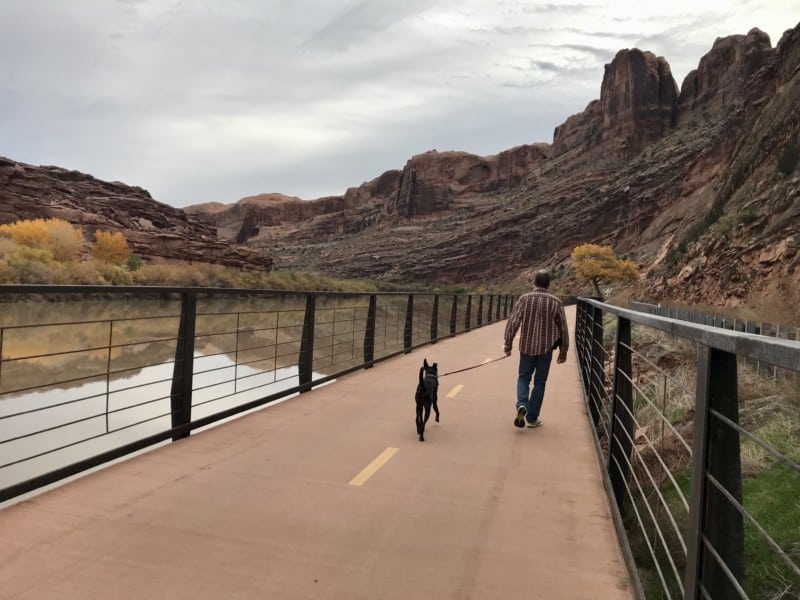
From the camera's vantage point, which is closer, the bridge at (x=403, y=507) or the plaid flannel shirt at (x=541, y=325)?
the bridge at (x=403, y=507)

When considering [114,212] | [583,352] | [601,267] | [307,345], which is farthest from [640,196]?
[307,345]

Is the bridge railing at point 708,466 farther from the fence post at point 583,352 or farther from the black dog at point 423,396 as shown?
the black dog at point 423,396

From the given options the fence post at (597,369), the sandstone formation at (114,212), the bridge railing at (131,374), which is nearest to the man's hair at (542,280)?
the fence post at (597,369)

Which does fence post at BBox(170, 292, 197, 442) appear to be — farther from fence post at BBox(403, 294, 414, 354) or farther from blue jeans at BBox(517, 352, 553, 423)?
fence post at BBox(403, 294, 414, 354)

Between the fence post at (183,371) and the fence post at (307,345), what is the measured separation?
2944 millimetres

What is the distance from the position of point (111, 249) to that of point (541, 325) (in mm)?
54638

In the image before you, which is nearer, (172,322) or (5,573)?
(5,573)

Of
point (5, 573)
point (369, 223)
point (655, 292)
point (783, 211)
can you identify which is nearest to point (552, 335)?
point (5, 573)

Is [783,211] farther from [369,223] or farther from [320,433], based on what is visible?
[369,223]

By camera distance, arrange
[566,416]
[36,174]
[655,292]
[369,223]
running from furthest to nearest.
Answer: [369,223] → [36,174] → [655,292] → [566,416]

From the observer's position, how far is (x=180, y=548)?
3885mm

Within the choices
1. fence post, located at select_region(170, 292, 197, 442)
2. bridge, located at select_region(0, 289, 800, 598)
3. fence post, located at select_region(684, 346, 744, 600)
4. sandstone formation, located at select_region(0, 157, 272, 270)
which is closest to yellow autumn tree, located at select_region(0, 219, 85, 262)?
sandstone formation, located at select_region(0, 157, 272, 270)

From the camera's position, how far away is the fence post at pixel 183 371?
6.47m

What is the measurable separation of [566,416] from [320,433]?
137 inches
